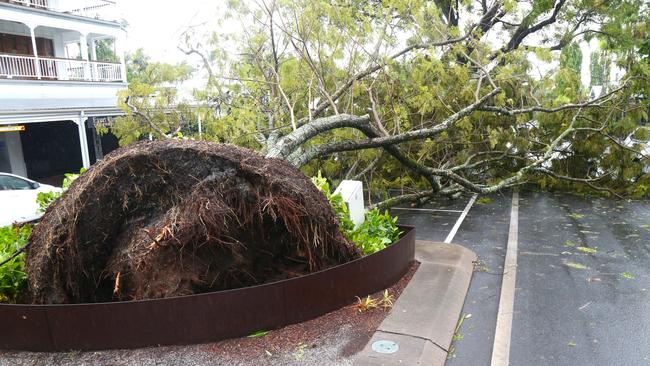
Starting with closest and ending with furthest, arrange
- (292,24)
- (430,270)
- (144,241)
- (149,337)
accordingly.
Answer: (149,337) → (144,241) → (430,270) → (292,24)

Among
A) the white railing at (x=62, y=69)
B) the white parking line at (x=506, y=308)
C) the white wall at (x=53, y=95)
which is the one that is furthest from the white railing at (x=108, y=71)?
the white parking line at (x=506, y=308)

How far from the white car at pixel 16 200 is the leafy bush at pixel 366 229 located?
6.61 metres

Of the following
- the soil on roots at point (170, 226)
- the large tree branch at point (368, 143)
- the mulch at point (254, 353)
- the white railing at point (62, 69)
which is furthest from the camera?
the white railing at point (62, 69)

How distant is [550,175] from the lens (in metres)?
12.6

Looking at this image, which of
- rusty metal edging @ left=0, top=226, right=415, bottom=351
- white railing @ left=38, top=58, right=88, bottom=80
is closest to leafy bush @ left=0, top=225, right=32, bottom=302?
rusty metal edging @ left=0, top=226, right=415, bottom=351

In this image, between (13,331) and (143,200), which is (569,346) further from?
(13,331)

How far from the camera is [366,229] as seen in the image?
244 inches

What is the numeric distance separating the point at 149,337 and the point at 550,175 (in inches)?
459

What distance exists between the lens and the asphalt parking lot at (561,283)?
4129 mm

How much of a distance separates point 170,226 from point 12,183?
324 inches

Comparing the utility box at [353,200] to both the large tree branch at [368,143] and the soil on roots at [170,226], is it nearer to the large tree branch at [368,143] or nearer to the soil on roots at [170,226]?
the large tree branch at [368,143]

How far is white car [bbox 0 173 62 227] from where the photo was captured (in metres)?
9.59

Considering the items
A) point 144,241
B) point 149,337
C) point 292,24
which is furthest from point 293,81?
point 149,337

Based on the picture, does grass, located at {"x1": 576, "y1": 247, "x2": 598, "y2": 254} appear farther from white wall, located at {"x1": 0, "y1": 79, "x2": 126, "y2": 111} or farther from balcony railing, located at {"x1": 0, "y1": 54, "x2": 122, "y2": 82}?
balcony railing, located at {"x1": 0, "y1": 54, "x2": 122, "y2": 82}
